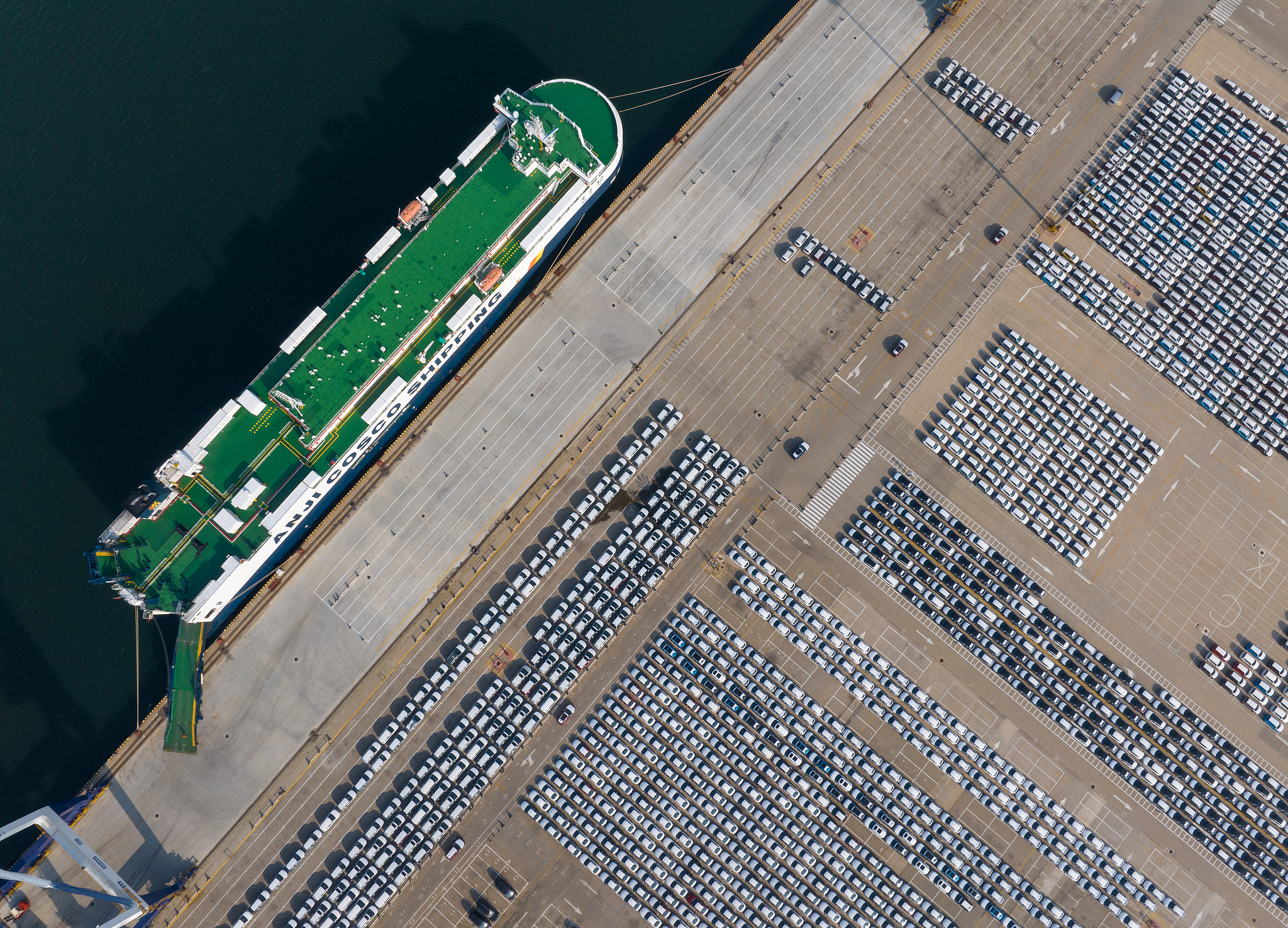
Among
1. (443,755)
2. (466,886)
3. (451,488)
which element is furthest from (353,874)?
(451,488)

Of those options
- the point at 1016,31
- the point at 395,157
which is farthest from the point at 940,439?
the point at 395,157

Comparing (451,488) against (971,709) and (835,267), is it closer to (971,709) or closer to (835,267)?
(835,267)

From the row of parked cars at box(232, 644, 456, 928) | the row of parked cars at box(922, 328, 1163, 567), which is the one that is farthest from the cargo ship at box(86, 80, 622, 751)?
the row of parked cars at box(922, 328, 1163, 567)

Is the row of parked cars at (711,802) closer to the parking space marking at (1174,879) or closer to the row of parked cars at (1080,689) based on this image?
the row of parked cars at (1080,689)

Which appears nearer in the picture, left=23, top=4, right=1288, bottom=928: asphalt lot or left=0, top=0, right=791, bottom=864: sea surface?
left=23, top=4, right=1288, bottom=928: asphalt lot

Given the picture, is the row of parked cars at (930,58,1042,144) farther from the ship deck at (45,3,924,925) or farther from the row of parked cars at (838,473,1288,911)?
the row of parked cars at (838,473,1288,911)

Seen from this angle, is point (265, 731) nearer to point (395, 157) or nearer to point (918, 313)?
point (395, 157)
